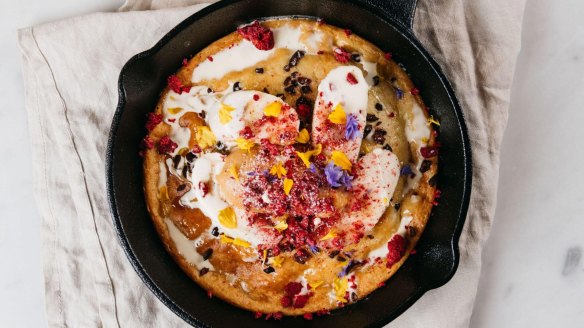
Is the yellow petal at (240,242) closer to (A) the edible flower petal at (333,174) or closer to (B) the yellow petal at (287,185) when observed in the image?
(B) the yellow petal at (287,185)

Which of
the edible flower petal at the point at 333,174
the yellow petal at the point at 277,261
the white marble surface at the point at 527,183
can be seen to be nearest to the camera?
the edible flower petal at the point at 333,174

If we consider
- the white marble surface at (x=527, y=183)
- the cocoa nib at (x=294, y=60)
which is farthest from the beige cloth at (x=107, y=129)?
the cocoa nib at (x=294, y=60)

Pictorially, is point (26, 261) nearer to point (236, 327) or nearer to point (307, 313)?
point (236, 327)

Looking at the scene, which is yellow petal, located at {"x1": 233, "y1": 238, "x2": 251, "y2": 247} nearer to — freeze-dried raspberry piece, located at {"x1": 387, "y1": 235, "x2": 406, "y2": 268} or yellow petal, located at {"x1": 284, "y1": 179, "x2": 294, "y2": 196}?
yellow petal, located at {"x1": 284, "y1": 179, "x2": 294, "y2": 196}

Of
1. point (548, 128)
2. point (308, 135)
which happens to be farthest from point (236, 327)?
point (548, 128)

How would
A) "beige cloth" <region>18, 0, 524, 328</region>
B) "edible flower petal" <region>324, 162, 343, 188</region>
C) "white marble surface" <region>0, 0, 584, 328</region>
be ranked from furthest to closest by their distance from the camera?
"white marble surface" <region>0, 0, 584, 328</region>
"beige cloth" <region>18, 0, 524, 328</region>
"edible flower petal" <region>324, 162, 343, 188</region>

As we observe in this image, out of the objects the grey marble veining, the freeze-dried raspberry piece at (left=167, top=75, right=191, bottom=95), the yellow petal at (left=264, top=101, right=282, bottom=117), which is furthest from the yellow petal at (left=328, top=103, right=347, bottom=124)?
the grey marble veining

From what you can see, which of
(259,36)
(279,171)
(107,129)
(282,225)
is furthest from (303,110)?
(107,129)
